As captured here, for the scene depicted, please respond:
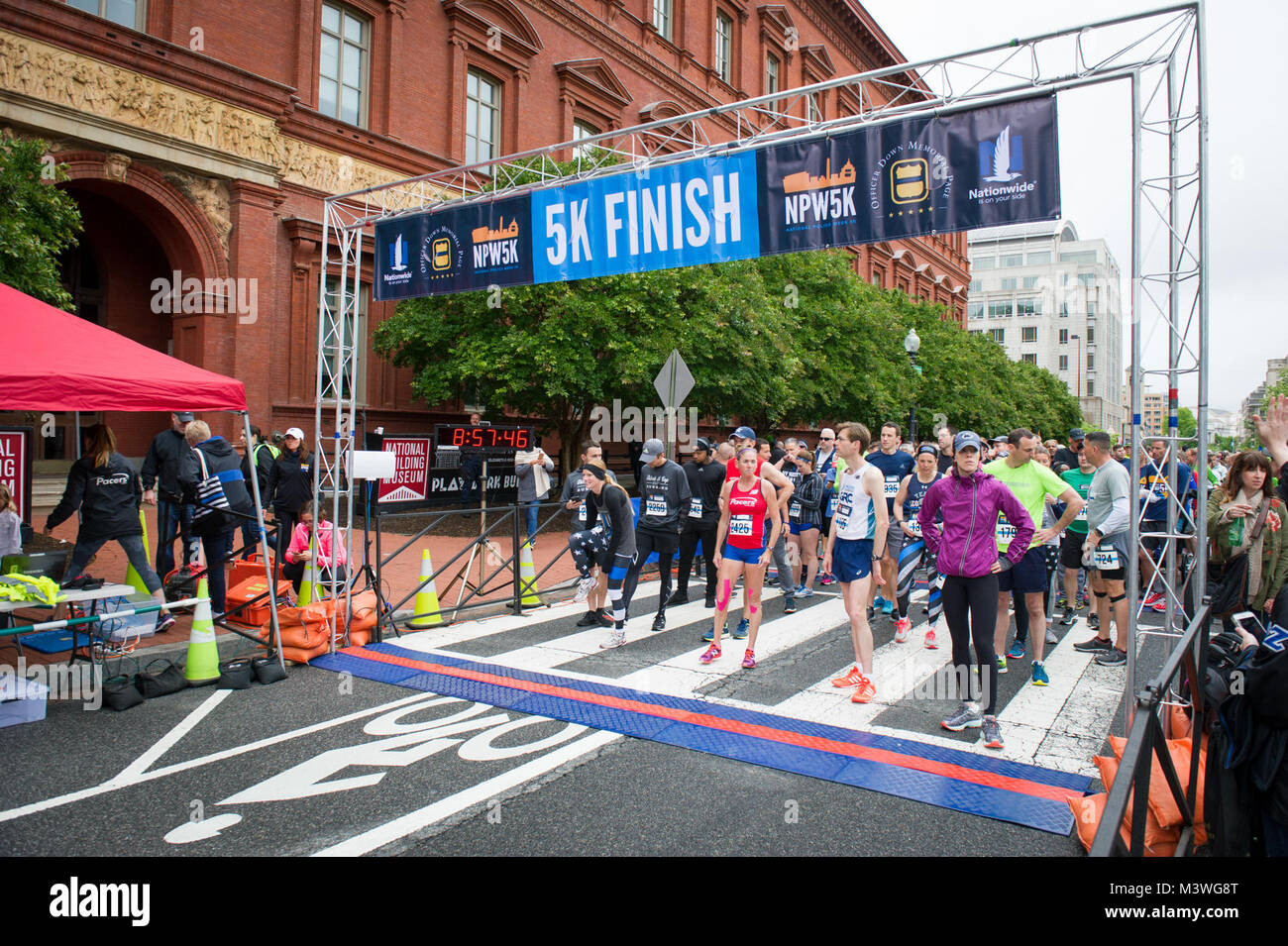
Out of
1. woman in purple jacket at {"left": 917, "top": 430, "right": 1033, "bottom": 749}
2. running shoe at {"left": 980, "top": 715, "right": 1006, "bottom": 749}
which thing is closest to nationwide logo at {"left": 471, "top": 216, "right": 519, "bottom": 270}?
woman in purple jacket at {"left": 917, "top": 430, "right": 1033, "bottom": 749}

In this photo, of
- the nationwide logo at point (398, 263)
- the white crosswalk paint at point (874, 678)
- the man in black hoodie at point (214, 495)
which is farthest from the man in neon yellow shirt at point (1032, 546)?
the nationwide logo at point (398, 263)

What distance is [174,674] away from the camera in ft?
21.2

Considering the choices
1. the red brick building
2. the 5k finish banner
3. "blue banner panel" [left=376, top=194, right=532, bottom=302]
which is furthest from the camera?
the red brick building

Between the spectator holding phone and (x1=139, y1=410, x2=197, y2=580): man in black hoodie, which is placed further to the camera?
(x1=139, y1=410, x2=197, y2=580): man in black hoodie

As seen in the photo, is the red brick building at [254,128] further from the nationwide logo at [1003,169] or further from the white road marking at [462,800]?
the nationwide logo at [1003,169]

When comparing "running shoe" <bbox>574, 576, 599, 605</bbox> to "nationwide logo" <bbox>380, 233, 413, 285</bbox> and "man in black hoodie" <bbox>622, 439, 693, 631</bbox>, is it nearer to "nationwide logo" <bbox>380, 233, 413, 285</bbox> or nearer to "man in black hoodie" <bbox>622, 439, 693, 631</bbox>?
"man in black hoodie" <bbox>622, 439, 693, 631</bbox>

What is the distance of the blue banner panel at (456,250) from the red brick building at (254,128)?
7.81 m

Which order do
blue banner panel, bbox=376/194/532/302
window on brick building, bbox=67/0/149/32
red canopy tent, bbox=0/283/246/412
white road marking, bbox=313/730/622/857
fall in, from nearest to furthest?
white road marking, bbox=313/730/622/857 < red canopy tent, bbox=0/283/246/412 < blue banner panel, bbox=376/194/532/302 < window on brick building, bbox=67/0/149/32

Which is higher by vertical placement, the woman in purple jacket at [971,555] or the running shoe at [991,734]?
the woman in purple jacket at [971,555]

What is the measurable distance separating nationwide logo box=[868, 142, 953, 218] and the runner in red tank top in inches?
107

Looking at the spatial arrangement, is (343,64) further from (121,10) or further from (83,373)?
(83,373)

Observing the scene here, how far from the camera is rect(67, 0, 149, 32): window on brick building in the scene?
15.1 metres

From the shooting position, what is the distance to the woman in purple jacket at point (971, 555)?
5.39 m

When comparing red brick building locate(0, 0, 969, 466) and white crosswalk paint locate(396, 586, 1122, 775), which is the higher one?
red brick building locate(0, 0, 969, 466)
